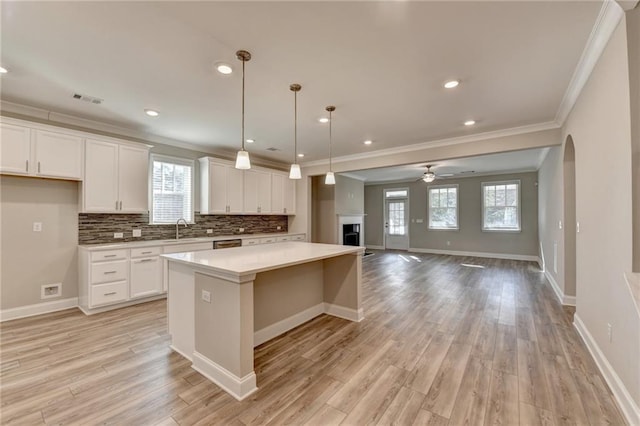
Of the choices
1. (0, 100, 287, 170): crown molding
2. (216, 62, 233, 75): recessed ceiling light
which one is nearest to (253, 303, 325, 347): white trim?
(216, 62, 233, 75): recessed ceiling light

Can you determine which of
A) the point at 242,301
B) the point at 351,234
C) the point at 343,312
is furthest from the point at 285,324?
the point at 351,234

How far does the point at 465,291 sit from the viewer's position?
4.66 meters

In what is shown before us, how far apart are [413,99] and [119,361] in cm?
406

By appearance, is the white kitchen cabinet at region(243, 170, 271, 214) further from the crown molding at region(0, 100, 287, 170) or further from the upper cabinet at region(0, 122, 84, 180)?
the upper cabinet at region(0, 122, 84, 180)

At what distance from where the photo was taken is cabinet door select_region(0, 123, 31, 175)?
10.2 feet

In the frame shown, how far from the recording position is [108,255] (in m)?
3.68

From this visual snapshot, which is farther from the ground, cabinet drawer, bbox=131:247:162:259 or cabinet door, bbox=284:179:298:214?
cabinet door, bbox=284:179:298:214

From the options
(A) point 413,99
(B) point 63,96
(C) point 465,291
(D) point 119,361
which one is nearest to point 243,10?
(A) point 413,99

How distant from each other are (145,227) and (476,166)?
784 centimetres

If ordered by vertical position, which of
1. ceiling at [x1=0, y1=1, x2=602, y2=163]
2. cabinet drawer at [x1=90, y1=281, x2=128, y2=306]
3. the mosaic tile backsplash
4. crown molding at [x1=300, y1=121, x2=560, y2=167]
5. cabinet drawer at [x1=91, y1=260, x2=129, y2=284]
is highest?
ceiling at [x1=0, y1=1, x2=602, y2=163]

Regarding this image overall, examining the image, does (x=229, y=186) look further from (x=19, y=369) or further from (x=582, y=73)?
(x=582, y=73)

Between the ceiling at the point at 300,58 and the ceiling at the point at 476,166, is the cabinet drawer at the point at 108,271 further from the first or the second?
the ceiling at the point at 476,166

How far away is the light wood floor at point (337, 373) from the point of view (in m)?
1.78

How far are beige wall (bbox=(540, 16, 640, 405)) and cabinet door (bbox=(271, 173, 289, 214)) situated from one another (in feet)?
16.9
